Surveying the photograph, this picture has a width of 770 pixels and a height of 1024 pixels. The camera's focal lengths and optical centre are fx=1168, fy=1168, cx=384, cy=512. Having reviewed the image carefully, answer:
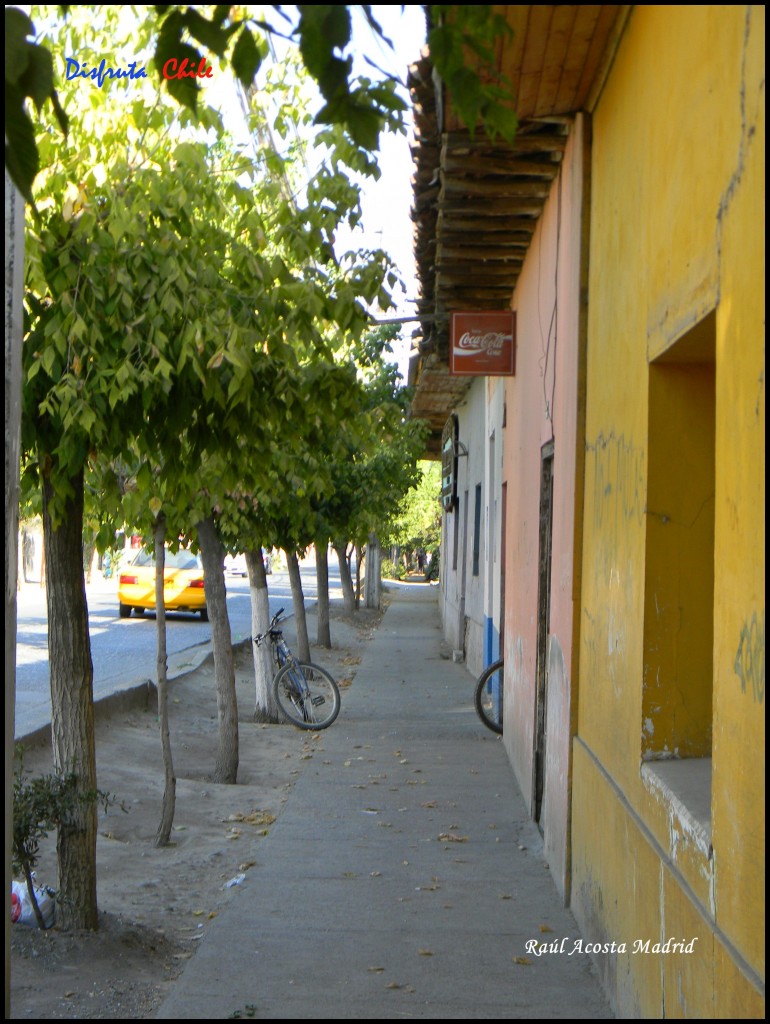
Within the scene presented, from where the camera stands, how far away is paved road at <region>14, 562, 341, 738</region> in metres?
12.5

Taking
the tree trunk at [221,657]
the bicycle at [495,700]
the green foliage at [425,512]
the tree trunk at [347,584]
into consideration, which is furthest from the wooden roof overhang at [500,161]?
the green foliage at [425,512]

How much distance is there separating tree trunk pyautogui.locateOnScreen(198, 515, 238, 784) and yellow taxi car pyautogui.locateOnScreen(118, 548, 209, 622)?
47.1ft

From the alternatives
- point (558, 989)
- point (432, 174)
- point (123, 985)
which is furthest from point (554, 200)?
point (123, 985)

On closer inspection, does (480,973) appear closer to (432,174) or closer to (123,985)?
(123,985)

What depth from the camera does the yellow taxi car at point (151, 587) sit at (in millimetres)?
24891

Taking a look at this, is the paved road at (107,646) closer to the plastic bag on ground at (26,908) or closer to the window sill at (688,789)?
the plastic bag on ground at (26,908)

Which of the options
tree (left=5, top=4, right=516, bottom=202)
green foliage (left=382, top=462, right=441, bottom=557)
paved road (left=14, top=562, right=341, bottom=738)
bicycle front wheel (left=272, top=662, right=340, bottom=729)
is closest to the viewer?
tree (left=5, top=4, right=516, bottom=202)

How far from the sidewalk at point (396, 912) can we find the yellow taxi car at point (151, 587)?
15101 mm

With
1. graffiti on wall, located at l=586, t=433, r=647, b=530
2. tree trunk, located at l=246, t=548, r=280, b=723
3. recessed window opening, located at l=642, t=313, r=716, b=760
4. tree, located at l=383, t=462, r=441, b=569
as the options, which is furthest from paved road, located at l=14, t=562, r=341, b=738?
tree, located at l=383, t=462, r=441, b=569

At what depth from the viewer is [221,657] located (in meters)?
10.1

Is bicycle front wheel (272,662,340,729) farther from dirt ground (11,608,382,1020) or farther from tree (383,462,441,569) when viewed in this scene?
tree (383,462,441,569)

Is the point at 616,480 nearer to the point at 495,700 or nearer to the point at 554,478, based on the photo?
the point at 554,478

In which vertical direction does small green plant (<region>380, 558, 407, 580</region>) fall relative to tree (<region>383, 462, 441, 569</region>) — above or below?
below

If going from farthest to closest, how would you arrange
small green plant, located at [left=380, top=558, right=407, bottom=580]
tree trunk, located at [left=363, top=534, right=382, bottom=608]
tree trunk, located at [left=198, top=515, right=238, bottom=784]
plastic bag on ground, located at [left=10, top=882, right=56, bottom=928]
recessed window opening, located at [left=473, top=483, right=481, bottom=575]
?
Result: small green plant, located at [left=380, top=558, right=407, bottom=580] < tree trunk, located at [left=363, top=534, right=382, bottom=608] < recessed window opening, located at [left=473, top=483, right=481, bottom=575] < tree trunk, located at [left=198, top=515, right=238, bottom=784] < plastic bag on ground, located at [left=10, top=882, right=56, bottom=928]
